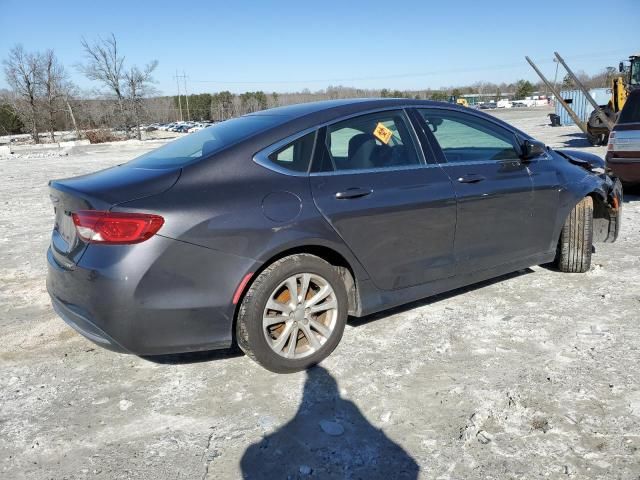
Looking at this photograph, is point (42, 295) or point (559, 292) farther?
point (42, 295)

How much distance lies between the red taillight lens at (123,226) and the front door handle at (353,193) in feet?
3.63

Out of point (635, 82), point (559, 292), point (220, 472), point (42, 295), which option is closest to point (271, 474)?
point (220, 472)

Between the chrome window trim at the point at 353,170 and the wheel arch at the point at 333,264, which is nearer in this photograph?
the wheel arch at the point at 333,264

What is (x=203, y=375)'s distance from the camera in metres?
3.32

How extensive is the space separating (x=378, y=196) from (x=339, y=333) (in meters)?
0.93

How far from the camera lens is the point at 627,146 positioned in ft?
24.8

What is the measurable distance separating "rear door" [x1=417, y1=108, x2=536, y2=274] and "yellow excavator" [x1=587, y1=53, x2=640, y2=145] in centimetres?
1382

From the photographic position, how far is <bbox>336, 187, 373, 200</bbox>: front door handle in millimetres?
3285

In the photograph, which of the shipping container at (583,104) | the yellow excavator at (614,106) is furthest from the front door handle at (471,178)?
the shipping container at (583,104)

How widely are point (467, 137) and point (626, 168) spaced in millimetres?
4690

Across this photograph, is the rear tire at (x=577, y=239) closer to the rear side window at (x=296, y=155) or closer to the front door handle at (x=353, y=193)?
the front door handle at (x=353, y=193)

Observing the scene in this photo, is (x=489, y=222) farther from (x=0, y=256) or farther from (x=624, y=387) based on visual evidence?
(x=0, y=256)

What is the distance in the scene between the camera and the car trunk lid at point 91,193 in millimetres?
2836

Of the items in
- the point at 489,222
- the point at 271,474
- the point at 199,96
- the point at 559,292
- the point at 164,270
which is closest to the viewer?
the point at 271,474
